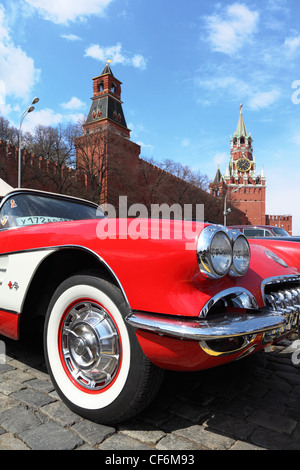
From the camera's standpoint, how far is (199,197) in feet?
142

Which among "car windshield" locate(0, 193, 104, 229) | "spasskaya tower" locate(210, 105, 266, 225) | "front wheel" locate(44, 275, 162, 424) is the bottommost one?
"front wheel" locate(44, 275, 162, 424)

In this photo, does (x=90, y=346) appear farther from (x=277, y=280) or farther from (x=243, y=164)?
(x=243, y=164)

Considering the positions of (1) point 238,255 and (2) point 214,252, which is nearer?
(2) point 214,252

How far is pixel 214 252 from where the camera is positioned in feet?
4.96

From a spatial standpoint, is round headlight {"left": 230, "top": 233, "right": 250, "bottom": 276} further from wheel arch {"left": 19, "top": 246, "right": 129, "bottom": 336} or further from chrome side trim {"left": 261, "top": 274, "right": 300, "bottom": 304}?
wheel arch {"left": 19, "top": 246, "right": 129, "bottom": 336}

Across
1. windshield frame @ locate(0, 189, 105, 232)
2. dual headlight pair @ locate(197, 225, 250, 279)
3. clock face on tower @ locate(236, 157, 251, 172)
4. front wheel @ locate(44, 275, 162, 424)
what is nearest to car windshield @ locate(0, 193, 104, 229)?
windshield frame @ locate(0, 189, 105, 232)

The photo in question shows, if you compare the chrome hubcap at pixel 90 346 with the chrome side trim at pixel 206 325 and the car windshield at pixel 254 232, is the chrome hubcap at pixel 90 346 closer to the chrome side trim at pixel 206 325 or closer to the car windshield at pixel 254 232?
the chrome side trim at pixel 206 325

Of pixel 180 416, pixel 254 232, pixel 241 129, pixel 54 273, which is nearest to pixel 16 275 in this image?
pixel 54 273

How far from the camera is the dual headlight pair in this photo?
1461 mm

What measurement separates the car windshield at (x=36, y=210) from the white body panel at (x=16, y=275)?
39 centimetres

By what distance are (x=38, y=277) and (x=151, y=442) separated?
117 cm

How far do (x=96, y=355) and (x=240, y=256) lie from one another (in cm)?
96

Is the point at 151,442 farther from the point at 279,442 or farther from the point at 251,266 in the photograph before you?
the point at 251,266

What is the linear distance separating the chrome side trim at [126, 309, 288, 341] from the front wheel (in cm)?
15
